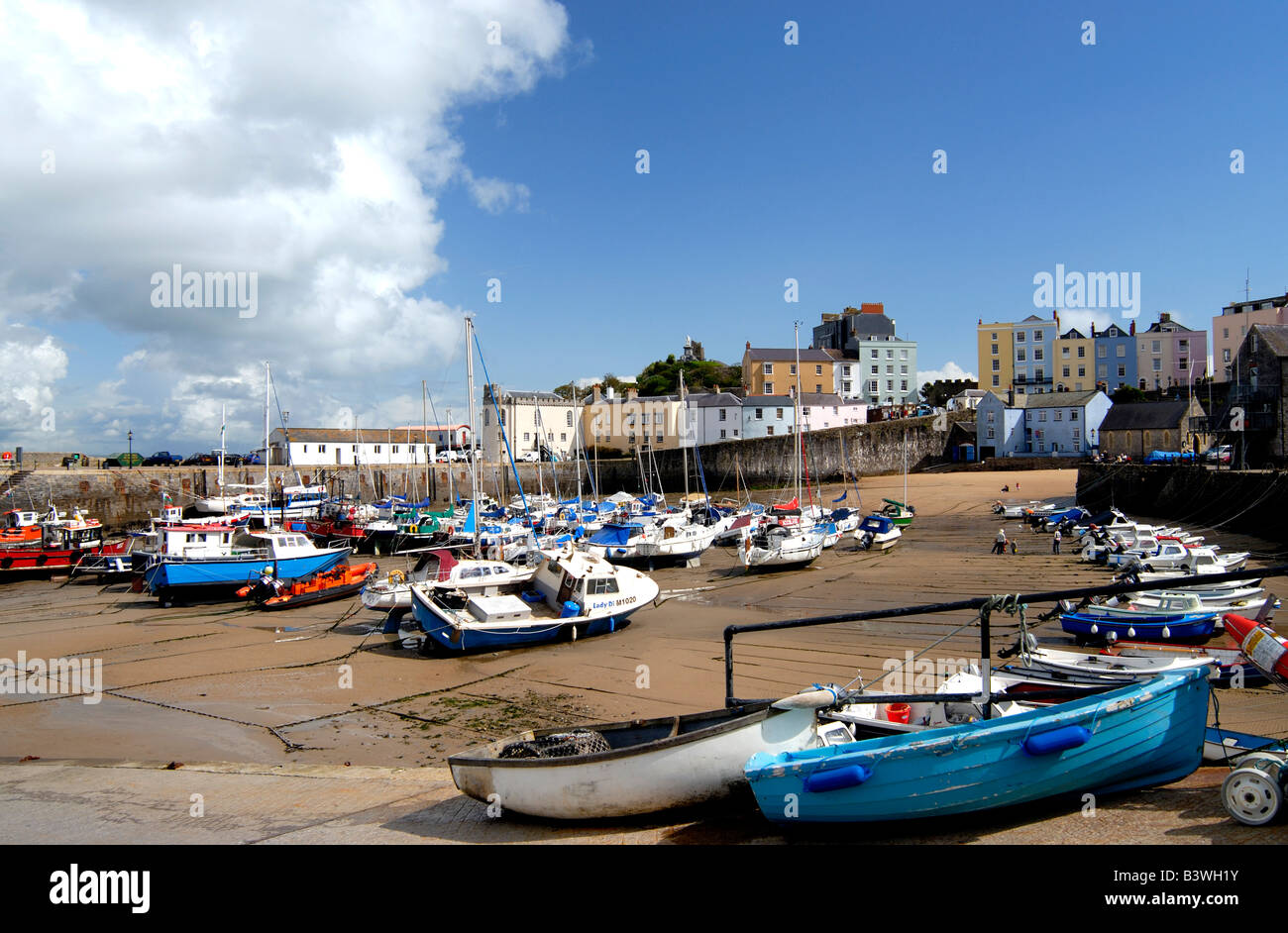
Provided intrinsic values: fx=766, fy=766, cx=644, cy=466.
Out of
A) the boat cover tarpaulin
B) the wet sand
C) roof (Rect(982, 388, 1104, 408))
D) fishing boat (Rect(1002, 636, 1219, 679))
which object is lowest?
the wet sand

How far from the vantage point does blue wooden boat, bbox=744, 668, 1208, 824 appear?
5.30 meters

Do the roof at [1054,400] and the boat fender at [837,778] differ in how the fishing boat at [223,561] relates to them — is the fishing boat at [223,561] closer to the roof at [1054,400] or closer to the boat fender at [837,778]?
the boat fender at [837,778]

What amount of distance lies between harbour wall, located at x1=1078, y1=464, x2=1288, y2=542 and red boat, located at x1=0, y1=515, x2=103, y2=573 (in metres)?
47.4

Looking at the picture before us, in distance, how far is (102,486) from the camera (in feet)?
174

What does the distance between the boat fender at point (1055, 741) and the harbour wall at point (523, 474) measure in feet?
139

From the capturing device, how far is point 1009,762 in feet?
17.4

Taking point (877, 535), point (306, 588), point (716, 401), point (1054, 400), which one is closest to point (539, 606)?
point (306, 588)

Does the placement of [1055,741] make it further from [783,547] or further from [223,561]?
[223,561]

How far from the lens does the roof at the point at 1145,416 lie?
50219 millimetres

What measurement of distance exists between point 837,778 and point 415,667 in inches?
500


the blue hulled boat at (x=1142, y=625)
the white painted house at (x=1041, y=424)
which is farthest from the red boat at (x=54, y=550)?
the white painted house at (x=1041, y=424)

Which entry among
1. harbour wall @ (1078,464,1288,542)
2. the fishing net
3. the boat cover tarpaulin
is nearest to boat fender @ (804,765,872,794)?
the fishing net

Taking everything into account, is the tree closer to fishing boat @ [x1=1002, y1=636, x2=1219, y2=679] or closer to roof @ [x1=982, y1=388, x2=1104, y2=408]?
roof @ [x1=982, y1=388, x2=1104, y2=408]
